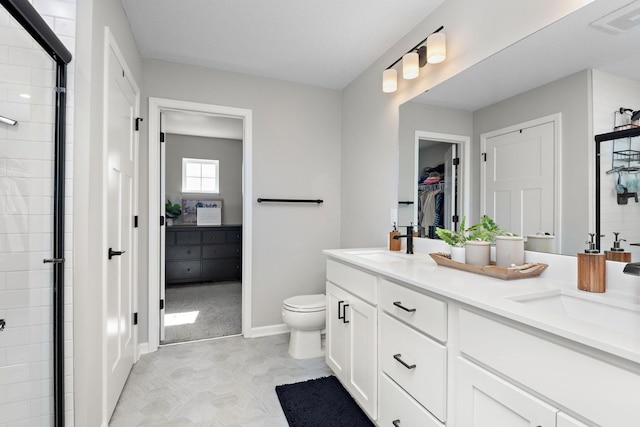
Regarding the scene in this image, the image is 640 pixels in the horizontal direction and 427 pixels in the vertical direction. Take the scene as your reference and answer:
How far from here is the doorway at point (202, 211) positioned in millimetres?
4426

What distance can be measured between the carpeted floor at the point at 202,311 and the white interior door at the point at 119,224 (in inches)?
27.4

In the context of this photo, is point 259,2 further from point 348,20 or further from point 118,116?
point 118,116

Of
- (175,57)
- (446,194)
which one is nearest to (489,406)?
(446,194)

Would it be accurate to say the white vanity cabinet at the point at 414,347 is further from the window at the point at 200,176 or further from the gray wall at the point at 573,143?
the window at the point at 200,176

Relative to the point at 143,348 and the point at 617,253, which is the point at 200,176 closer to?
the point at 143,348

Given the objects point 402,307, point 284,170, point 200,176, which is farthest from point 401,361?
point 200,176

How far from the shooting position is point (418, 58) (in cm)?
204

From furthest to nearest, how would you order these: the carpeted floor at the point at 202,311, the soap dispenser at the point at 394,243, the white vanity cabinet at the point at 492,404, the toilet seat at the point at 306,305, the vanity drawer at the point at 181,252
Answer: the vanity drawer at the point at 181,252 → the carpeted floor at the point at 202,311 → the toilet seat at the point at 306,305 → the soap dispenser at the point at 394,243 → the white vanity cabinet at the point at 492,404

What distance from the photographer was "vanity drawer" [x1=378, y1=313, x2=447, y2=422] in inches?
44.9

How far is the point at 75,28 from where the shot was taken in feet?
4.46

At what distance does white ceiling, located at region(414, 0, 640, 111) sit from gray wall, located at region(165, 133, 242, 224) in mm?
4355

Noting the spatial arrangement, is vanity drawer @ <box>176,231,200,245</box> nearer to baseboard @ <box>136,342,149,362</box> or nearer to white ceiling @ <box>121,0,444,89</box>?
baseboard @ <box>136,342,149,362</box>

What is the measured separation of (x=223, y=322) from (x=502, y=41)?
10.5ft

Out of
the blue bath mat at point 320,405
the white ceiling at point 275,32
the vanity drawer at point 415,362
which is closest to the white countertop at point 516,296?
the vanity drawer at point 415,362
